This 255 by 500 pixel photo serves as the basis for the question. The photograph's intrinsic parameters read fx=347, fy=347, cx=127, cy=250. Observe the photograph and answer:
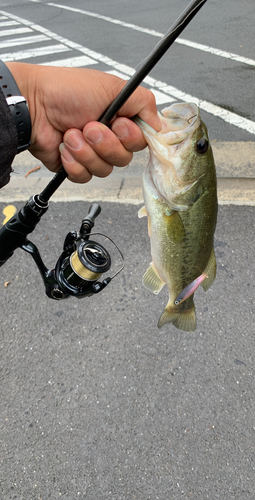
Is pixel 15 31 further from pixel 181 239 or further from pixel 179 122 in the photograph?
pixel 181 239

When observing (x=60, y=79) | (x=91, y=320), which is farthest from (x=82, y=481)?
(x=60, y=79)

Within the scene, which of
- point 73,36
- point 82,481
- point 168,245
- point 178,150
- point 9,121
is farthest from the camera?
point 73,36

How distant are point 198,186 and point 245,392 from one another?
1.68m

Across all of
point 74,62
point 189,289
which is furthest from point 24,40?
point 189,289

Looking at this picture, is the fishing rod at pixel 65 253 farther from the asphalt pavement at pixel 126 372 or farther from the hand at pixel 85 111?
the asphalt pavement at pixel 126 372

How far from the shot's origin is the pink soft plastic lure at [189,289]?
1.61m

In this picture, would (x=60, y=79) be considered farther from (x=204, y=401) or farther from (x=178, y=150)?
(x=204, y=401)

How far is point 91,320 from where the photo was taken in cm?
278

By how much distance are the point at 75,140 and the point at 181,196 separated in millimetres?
475

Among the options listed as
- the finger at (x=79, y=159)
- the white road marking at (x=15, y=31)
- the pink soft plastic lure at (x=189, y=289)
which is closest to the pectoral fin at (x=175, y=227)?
the pink soft plastic lure at (x=189, y=289)

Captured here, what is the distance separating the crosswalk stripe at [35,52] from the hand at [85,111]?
652 centimetres

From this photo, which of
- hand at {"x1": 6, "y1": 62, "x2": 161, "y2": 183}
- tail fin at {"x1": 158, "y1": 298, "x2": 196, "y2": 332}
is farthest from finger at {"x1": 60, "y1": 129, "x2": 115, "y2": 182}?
tail fin at {"x1": 158, "y1": 298, "x2": 196, "y2": 332}

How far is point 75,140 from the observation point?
1.34 meters

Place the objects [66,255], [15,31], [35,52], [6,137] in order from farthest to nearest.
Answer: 1. [15,31]
2. [35,52]
3. [66,255]
4. [6,137]
